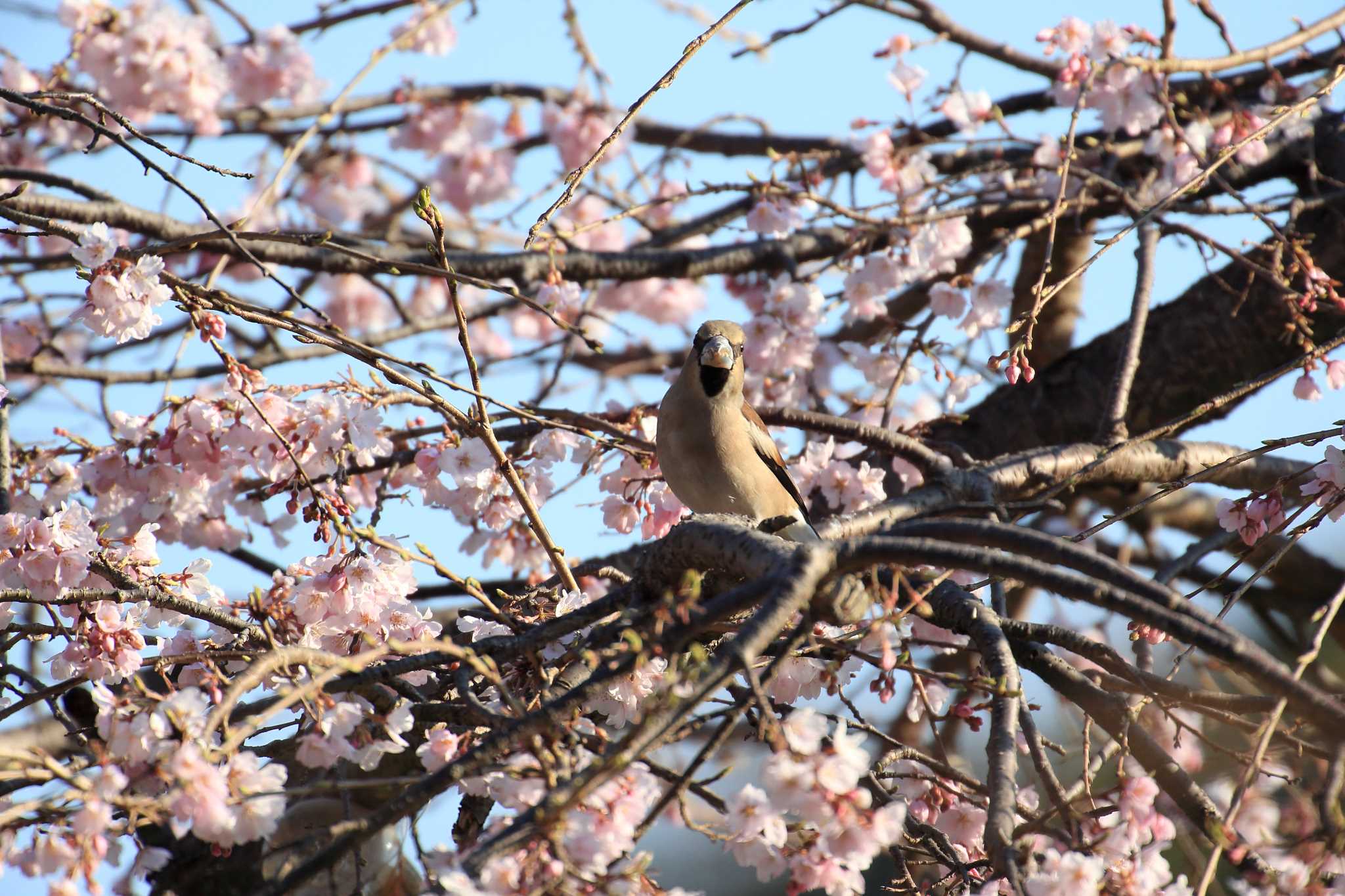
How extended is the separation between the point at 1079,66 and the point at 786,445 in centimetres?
160

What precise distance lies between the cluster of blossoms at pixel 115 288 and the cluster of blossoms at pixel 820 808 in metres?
1.70

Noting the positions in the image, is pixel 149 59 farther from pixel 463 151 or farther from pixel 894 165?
pixel 894 165

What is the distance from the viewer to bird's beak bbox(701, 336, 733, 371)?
11.8ft

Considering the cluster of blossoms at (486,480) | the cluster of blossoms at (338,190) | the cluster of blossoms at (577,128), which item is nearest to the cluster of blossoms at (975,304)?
the cluster of blossoms at (486,480)

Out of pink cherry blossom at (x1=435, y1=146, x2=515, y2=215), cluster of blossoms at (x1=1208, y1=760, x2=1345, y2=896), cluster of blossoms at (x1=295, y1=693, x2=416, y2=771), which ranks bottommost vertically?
cluster of blossoms at (x1=1208, y1=760, x2=1345, y2=896)

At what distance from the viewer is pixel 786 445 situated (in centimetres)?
430

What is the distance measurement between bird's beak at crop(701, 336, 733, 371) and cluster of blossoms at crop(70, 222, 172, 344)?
157cm

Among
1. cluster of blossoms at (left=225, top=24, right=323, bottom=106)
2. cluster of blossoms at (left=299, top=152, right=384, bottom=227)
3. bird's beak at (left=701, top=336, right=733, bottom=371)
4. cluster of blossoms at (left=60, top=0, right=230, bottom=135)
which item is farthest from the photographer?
cluster of blossoms at (left=299, top=152, right=384, bottom=227)

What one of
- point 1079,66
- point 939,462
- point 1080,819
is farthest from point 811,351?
point 1080,819

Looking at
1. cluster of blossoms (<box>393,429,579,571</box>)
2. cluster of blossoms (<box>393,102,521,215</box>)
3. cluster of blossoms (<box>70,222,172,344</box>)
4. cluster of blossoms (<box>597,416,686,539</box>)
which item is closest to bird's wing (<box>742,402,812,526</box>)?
cluster of blossoms (<box>597,416,686,539</box>)

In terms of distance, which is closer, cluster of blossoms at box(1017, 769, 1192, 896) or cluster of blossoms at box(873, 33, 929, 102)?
cluster of blossoms at box(1017, 769, 1192, 896)

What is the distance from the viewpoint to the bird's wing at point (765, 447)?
148 inches

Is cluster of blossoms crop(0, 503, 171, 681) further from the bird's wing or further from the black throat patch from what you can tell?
the bird's wing

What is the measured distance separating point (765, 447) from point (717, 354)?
37 cm
